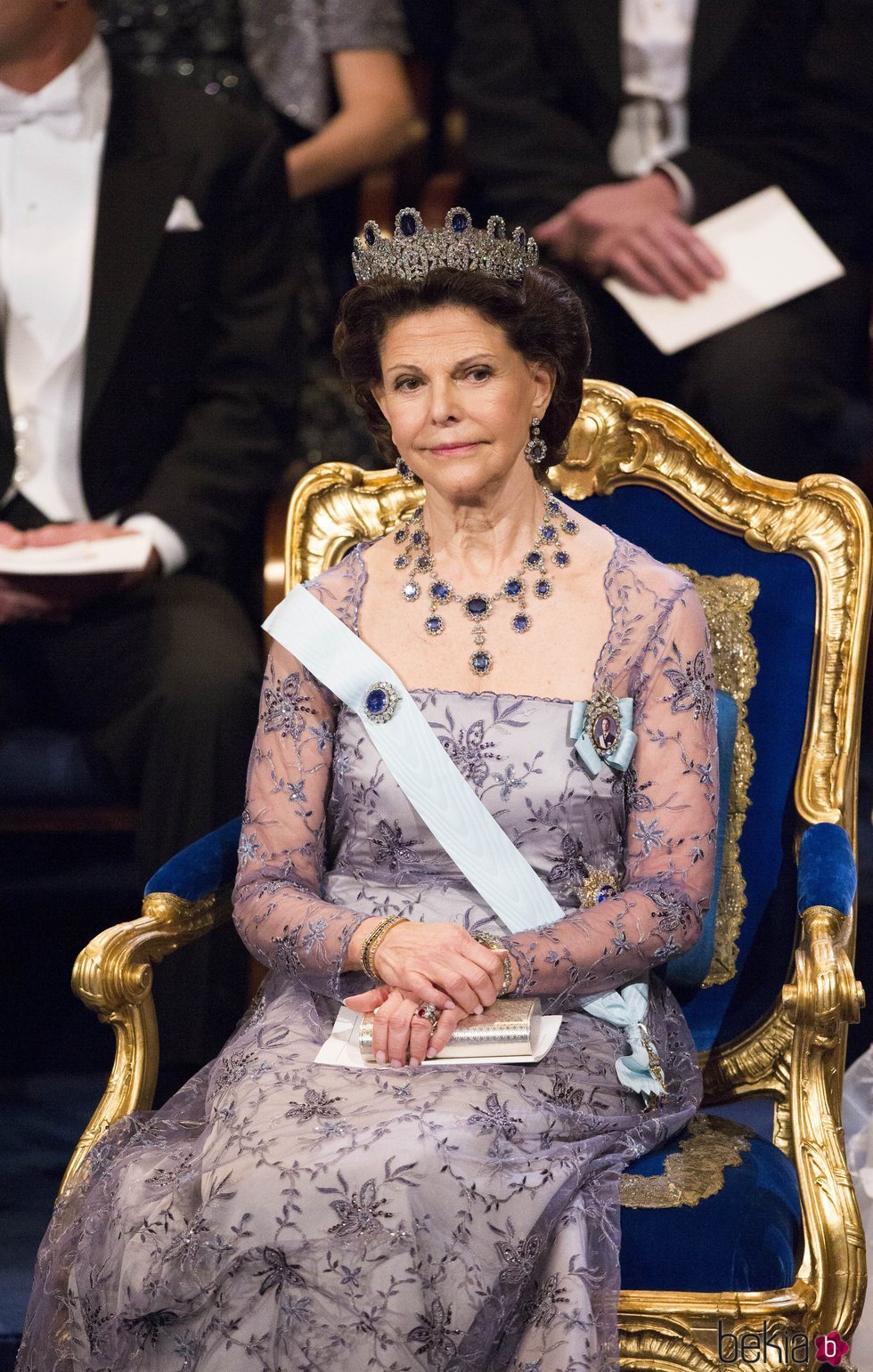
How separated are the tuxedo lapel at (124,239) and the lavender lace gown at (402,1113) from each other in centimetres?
113

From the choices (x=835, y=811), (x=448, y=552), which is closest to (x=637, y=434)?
(x=448, y=552)

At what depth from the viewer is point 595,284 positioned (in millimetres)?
3184

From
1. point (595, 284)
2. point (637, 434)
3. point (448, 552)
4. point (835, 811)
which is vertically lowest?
point (835, 811)

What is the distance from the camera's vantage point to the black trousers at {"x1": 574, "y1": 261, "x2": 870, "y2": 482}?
3.12 metres

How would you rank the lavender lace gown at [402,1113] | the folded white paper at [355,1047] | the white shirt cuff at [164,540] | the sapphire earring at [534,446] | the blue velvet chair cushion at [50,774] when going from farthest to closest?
the white shirt cuff at [164,540] < the blue velvet chair cushion at [50,774] < the sapphire earring at [534,446] < the folded white paper at [355,1047] < the lavender lace gown at [402,1113]

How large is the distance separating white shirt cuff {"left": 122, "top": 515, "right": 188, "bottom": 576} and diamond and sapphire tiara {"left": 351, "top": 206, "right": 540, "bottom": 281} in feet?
3.61

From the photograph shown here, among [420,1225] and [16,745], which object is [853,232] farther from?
[420,1225]

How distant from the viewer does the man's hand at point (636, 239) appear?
10.2 feet

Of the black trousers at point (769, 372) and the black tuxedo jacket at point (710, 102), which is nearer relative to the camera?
the black trousers at point (769, 372)

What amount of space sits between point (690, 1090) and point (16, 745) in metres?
1.54

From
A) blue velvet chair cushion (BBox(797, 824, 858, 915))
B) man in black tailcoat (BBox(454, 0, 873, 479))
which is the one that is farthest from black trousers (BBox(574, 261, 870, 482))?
blue velvet chair cushion (BBox(797, 824, 858, 915))

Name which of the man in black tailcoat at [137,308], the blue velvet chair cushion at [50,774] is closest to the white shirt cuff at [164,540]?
the man in black tailcoat at [137,308]

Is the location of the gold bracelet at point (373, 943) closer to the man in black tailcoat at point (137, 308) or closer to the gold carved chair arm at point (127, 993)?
the gold carved chair arm at point (127, 993)

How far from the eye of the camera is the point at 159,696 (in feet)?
9.70
